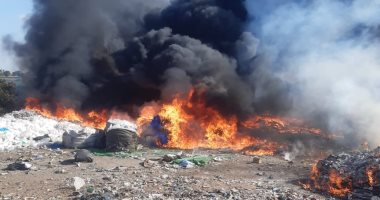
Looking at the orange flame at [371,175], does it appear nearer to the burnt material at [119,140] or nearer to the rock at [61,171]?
the rock at [61,171]

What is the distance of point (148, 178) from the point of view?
15.2 meters

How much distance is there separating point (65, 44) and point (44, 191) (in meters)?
22.8

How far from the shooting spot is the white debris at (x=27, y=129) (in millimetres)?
22453

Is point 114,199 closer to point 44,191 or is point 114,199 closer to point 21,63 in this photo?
point 44,191

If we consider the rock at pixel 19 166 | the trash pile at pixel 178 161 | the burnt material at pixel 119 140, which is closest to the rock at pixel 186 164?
the trash pile at pixel 178 161

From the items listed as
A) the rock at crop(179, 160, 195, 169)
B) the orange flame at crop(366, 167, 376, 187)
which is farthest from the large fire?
the orange flame at crop(366, 167, 376, 187)

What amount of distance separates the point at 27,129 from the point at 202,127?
9.15m

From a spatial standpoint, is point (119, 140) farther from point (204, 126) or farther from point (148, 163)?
point (204, 126)

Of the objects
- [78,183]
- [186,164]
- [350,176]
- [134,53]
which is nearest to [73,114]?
[134,53]

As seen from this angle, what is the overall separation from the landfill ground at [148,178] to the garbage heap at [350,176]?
65 centimetres

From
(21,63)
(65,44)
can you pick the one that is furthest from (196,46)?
(21,63)

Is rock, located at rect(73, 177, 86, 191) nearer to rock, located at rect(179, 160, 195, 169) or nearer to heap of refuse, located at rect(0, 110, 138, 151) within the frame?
rock, located at rect(179, 160, 195, 169)

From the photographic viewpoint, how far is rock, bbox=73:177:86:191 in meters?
14.0

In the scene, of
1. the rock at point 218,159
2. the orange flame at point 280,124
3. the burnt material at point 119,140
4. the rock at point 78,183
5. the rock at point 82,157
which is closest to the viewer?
the rock at point 78,183
